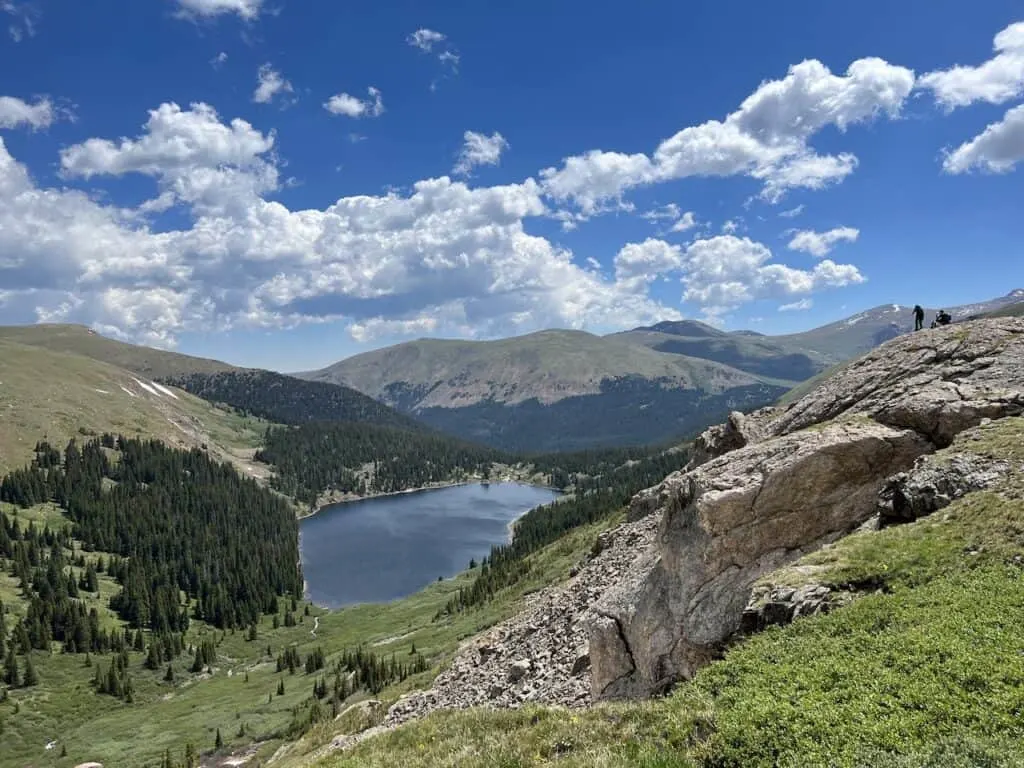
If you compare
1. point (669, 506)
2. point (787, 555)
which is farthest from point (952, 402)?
point (669, 506)

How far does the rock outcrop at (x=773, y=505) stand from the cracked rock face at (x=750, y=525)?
0.14 feet

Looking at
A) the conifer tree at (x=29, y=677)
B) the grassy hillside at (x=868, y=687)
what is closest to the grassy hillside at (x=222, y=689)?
the conifer tree at (x=29, y=677)

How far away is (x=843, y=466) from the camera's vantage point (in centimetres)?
2461

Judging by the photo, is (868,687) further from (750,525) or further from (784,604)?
(750,525)

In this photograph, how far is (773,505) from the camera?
2456cm

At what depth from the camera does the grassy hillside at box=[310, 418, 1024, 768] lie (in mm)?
12078

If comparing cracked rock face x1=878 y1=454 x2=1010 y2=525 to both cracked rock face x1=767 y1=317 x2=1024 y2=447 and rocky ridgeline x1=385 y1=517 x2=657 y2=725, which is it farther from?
rocky ridgeline x1=385 y1=517 x2=657 y2=725

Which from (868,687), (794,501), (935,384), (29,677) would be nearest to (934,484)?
(794,501)

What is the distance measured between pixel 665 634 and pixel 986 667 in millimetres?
12260

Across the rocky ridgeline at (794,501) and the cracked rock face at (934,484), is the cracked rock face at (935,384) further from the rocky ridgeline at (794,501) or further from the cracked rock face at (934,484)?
the cracked rock face at (934,484)

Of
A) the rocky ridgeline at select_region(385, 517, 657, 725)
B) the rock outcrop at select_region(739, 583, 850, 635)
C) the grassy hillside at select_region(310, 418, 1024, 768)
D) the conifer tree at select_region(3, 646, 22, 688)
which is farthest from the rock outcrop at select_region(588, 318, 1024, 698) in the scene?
the conifer tree at select_region(3, 646, 22, 688)

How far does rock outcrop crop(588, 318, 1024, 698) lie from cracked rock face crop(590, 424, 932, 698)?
0.04 meters

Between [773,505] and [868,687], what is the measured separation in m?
11.2

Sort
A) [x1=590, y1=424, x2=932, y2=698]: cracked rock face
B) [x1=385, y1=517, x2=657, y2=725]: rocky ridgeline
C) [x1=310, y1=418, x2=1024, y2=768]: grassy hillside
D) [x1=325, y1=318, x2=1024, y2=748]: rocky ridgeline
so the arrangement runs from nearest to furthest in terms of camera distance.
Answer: [x1=310, y1=418, x2=1024, y2=768]: grassy hillside, [x1=325, y1=318, x2=1024, y2=748]: rocky ridgeline, [x1=590, y1=424, x2=932, y2=698]: cracked rock face, [x1=385, y1=517, x2=657, y2=725]: rocky ridgeline
